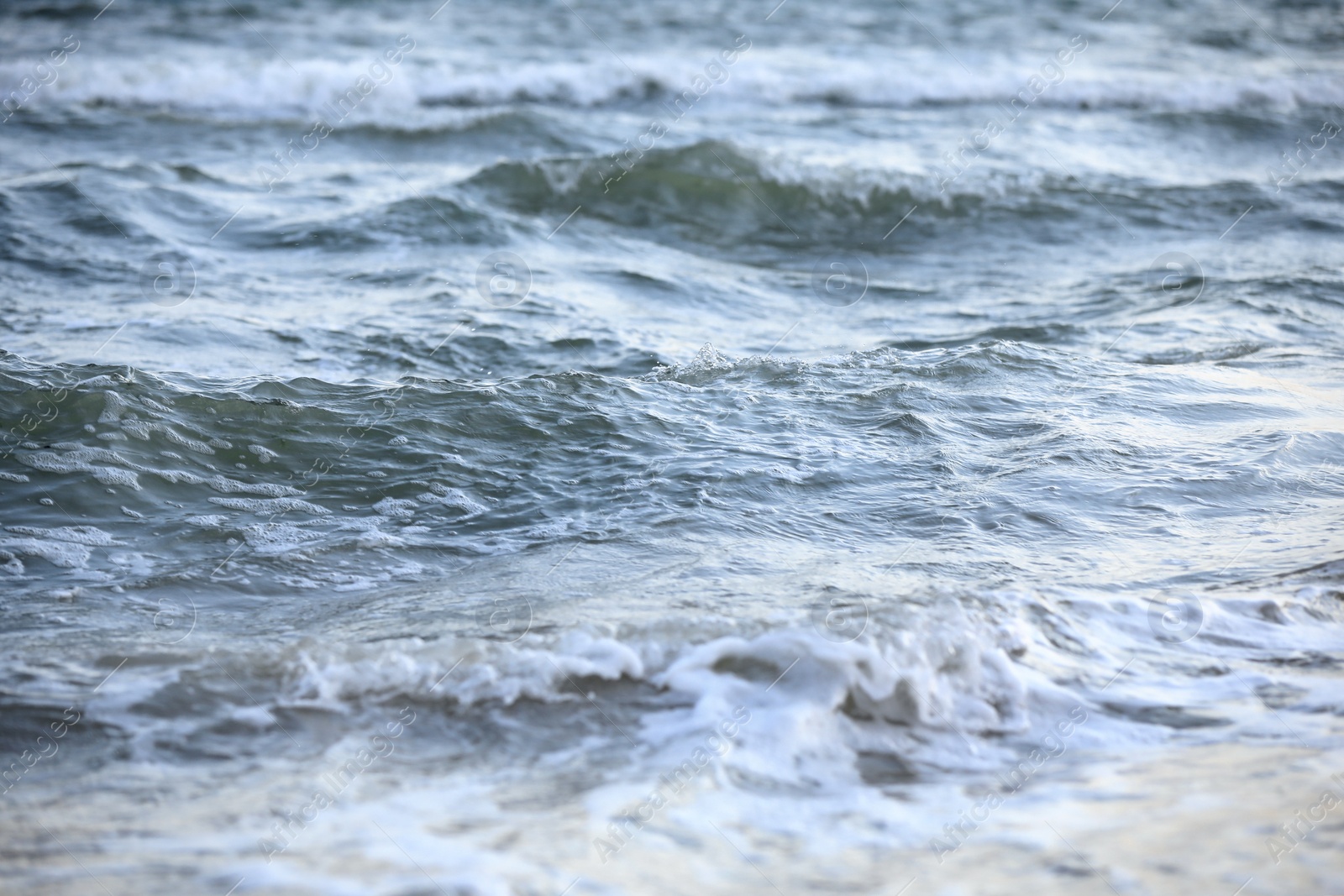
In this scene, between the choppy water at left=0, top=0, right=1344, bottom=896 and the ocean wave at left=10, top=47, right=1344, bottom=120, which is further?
the ocean wave at left=10, top=47, right=1344, bottom=120

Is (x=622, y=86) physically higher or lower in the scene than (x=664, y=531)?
higher

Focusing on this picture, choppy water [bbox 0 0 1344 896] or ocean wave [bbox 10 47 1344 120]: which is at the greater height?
ocean wave [bbox 10 47 1344 120]

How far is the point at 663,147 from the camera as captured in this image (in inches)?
395

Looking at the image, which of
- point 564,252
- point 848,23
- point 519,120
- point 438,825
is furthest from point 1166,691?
point 848,23

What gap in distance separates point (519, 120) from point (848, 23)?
854cm

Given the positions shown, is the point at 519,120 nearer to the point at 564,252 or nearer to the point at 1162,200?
the point at 564,252

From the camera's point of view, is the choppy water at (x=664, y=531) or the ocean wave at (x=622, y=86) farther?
the ocean wave at (x=622, y=86)

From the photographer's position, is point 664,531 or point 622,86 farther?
point 622,86

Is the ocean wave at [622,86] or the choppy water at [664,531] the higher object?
the ocean wave at [622,86]

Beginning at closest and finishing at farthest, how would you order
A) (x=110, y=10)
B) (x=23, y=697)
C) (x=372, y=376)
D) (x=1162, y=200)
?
(x=23, y=697), (x=372, y=376), (x=1162, y=200), (x=110, y=10)

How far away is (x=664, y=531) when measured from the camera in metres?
3.87

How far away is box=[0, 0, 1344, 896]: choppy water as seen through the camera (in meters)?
2.56

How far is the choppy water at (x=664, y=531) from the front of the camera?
2.56 metres

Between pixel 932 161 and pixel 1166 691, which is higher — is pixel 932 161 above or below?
above
